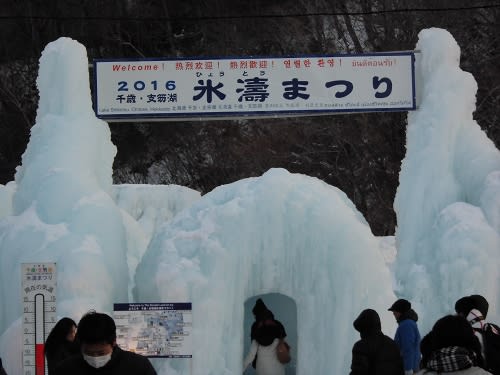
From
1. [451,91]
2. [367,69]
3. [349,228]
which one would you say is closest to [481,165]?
[451,91]

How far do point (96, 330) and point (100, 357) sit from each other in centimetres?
13

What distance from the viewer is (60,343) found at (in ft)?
23.3

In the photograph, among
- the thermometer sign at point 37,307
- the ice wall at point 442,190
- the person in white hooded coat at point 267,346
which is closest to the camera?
the thermometer sign at point 37,307

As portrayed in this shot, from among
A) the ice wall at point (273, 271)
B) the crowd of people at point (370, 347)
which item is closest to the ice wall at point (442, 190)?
→ the ice wall at point (273, 271)

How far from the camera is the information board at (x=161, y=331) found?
9688 millimetres

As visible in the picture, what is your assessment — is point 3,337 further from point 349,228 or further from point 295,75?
point 295,75

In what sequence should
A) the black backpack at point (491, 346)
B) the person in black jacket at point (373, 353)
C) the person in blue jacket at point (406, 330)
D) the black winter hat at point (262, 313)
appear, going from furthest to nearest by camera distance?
1. the black winter hat at point (262, 313)
2. the person in blue jacket at point (406, 330)
3. the person in black jacket at point (373, 353)
4. the black backpack at point (491, 346)

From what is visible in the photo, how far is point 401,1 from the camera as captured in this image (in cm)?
2544

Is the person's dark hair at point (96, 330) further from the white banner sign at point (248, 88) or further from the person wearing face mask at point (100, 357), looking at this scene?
the white banner sign at point (248, 88)

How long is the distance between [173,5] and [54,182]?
1733 centimetres

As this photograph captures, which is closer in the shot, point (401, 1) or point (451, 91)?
point (451, 91)

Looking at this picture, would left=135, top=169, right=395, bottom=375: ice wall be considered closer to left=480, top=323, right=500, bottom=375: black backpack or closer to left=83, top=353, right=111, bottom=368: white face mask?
left=480, top=323, right=500, bottom=375: black backpack

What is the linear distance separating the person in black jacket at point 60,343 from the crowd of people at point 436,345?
2066mm

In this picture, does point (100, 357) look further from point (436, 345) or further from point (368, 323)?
point (368, 323)
